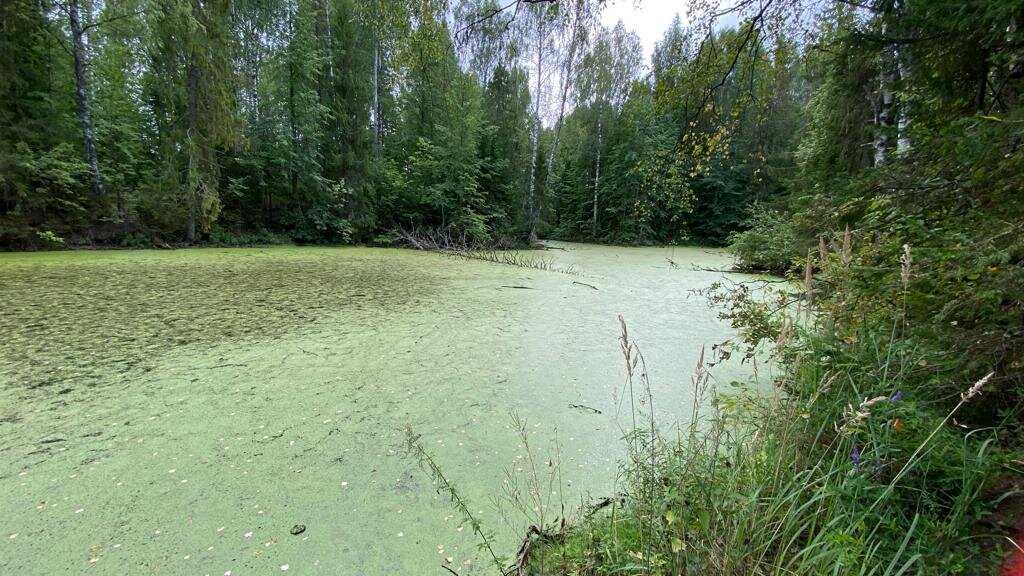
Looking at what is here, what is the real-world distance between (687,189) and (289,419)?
7.84ft

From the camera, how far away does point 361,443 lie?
49.0 inches

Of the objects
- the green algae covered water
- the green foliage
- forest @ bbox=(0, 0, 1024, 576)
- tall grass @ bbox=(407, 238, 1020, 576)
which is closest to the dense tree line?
forest @ bbox=(0, 0, 1024, 576)

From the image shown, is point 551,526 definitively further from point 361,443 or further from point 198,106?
point 198,106

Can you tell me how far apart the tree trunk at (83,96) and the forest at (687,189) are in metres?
0.05

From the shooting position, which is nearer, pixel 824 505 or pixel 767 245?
pixel 824 505

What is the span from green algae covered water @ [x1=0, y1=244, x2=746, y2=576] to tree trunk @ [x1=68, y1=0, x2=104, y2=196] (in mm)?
4490

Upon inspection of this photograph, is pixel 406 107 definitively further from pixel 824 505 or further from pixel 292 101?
pixel 824 505

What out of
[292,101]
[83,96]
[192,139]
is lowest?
[192,139]

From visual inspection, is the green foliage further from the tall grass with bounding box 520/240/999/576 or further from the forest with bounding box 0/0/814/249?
the tall grass with bounding box 520/240/999/576

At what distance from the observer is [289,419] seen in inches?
53.5

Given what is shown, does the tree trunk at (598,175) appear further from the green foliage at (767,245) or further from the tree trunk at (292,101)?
the tree trunk at (292,101)

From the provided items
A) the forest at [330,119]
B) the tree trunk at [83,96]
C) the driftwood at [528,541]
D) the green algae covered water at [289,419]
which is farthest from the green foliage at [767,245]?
the tree trunk at [83,96]

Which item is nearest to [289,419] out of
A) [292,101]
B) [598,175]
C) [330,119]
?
[292,101]

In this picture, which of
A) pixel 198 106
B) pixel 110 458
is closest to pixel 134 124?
pixel 198 106
